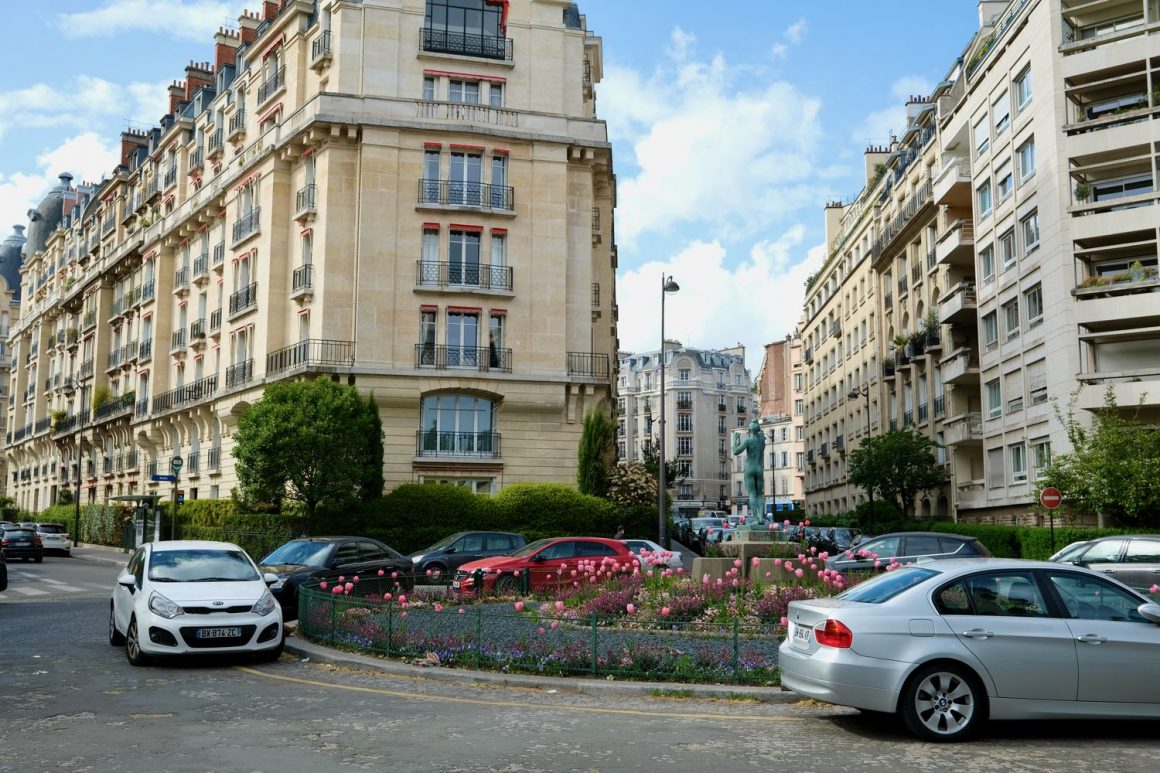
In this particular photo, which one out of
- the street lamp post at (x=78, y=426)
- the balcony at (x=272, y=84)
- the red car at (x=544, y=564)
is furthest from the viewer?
the street lamp post at (x=78, y=426)

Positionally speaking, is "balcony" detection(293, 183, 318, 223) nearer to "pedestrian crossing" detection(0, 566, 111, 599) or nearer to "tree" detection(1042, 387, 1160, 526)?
"pedestrian crossing" detection(0, 566, 111, 599)

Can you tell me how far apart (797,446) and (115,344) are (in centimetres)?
6545

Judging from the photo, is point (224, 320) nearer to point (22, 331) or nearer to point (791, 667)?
point (791, 667)

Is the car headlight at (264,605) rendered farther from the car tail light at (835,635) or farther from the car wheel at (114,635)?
the car tail light at (835,635)

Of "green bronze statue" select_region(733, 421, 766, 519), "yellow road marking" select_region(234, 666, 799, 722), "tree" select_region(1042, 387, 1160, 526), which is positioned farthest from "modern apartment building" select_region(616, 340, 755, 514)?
"yellow road marking" select_region(234, 666, 799, 722)

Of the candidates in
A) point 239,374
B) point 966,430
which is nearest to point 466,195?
point 239,374

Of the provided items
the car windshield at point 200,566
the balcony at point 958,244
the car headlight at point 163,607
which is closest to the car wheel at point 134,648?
the car headlight at point 163,607

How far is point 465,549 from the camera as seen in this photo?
2531 cm

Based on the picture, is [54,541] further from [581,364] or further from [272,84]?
[581,364]

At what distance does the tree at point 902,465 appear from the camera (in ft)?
147

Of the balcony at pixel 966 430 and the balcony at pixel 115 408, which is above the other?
the balcony at pixel 115 408

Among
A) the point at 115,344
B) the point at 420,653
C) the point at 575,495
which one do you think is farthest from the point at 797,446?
the point at 420,653

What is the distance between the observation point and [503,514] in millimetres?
34750

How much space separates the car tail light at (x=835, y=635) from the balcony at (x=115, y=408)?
174 ft
